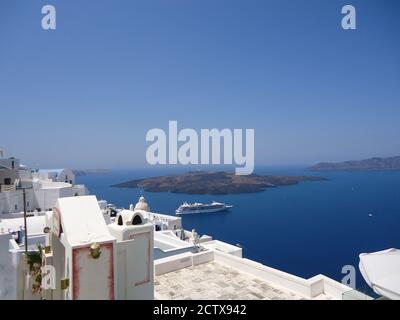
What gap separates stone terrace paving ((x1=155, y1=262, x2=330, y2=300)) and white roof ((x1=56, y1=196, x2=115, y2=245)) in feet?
13.3

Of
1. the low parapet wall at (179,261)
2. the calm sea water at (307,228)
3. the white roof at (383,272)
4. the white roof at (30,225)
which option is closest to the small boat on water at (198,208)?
the calm sea water at (307,228)

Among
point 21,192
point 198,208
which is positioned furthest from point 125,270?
point 198,208

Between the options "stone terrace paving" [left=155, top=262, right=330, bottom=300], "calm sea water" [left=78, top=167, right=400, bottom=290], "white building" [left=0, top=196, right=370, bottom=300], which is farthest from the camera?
"calm sea water" [left=78, top=167, right=400, bottom=290]

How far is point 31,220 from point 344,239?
54524 millimetres

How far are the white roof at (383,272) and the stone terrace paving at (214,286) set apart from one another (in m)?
2.17

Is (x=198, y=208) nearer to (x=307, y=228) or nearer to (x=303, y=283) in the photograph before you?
(x=307, y=228)

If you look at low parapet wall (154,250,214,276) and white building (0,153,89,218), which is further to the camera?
white building (0,153,89,218)

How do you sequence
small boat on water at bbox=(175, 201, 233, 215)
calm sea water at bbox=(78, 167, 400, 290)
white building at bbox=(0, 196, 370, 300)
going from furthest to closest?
→ small boat on water at bbox=(175, 201, 233, 215), calm sea water at bbox=(78, 167, 400, 290), white building at bbox=(0, 196, 370, 300)

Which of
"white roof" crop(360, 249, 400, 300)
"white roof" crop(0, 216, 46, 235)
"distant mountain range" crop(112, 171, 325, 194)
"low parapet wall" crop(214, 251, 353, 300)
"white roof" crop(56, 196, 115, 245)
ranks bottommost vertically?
"distant mountain range" crop(112, 171, 325, 194)

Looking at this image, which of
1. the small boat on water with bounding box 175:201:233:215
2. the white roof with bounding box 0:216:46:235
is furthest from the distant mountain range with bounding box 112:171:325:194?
the white roof with bounding box 0:216:46:235

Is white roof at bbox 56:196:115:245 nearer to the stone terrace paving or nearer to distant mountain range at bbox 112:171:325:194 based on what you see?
the stone terrace paving

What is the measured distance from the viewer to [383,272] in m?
7.02

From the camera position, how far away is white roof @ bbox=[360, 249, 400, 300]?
631cm

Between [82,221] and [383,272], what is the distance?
7.38 m
